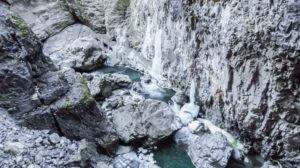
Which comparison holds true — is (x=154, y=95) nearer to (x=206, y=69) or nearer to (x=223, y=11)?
(x=206, y=69)

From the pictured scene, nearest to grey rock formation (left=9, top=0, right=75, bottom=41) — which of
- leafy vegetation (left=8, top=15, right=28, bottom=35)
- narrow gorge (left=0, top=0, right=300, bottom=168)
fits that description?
narrow gorge (left=0, top=0, right=300, bottom=168)

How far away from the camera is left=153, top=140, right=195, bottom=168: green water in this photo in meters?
6.55

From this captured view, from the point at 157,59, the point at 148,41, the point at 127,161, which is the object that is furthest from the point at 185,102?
the point at 148,41

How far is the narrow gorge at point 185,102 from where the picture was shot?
15.4ft

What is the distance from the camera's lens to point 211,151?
6.38 meters

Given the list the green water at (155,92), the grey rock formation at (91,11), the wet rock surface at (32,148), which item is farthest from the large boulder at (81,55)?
the wet rock surface at (32,148)

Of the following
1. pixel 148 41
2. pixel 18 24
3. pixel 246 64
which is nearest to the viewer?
pixel 18 24

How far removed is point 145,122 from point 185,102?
8.88 feet

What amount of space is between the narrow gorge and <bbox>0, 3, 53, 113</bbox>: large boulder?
0.9 inches

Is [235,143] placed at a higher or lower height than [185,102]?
lower

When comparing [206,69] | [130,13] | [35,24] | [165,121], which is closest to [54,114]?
[165,121]

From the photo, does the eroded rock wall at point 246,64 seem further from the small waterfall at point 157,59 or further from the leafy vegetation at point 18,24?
the leafy vegetation at point 18,24

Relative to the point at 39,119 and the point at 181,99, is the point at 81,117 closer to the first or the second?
the point at 39,119

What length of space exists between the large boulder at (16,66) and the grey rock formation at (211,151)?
4.83m
